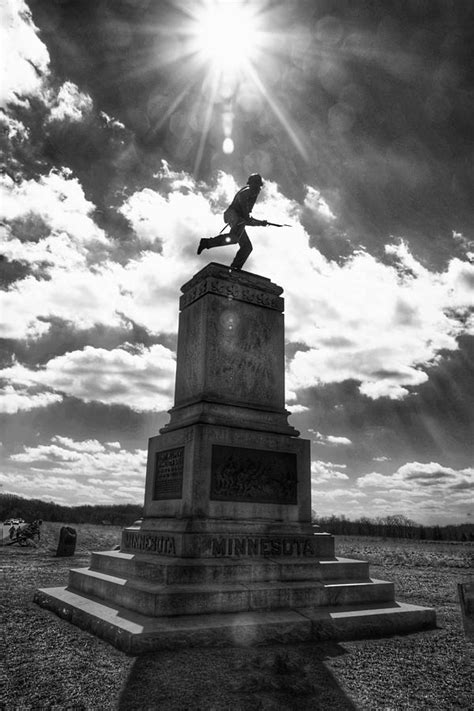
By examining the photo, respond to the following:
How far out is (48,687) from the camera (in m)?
4.11

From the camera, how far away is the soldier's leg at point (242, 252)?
32.2 ft

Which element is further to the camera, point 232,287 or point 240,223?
point 240,223

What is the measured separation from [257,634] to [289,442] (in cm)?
329

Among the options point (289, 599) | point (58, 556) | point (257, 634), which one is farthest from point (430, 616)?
point (58, 556)

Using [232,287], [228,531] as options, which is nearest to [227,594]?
[228,531]

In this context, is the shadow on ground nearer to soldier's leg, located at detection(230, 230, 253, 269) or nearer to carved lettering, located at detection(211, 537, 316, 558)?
carved lettering, located at detection(211, 537, 316, 558)

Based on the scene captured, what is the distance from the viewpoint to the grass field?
389cm

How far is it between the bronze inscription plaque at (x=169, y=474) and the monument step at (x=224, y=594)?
1.38 meters

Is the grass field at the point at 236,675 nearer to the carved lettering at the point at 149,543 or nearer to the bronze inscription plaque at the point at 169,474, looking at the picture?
the carved lettering at the point at 149,543

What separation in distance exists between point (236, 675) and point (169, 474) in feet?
12.9

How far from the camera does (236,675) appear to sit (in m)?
4.42

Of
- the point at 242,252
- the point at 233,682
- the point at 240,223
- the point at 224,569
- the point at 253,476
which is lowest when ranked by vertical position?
the point at 233,682

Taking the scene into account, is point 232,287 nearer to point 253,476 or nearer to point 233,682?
point 253,476

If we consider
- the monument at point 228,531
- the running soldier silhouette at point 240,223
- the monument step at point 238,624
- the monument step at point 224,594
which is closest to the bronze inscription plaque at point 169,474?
the monument at point 228,531
